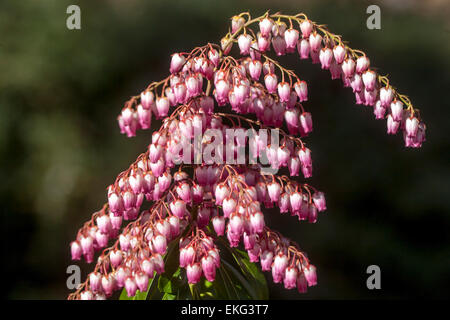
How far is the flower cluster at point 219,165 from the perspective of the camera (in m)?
1.12

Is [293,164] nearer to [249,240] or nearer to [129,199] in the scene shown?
[249,240]

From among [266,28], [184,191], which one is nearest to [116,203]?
[184,191]

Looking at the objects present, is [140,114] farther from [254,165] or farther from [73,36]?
[73,36]

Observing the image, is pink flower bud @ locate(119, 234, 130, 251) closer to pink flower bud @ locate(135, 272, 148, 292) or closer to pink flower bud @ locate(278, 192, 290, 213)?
pink flower bud @ locate(135, 272, 148, 292)

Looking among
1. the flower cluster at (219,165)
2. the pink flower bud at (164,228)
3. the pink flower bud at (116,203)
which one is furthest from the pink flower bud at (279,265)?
the pink flower bud at (116,203)

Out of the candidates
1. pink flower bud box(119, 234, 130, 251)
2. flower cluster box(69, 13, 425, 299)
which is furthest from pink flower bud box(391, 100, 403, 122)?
pink flower bud box(119, 234, 130, 251)

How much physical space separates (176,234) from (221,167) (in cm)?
16

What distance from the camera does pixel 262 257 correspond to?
1.20 meters

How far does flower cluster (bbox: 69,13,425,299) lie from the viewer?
3.68 feet

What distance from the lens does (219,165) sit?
46.5 inches

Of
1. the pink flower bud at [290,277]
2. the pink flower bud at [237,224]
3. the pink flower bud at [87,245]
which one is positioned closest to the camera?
the pink flower bud at [237,224]

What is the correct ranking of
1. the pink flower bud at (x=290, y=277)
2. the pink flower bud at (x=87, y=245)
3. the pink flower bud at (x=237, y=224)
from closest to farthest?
the pink flower bud at (x=237, y=224) → the pink flower bud at (x=290, y=277) → the pink flower bud at (x=87, y=245)

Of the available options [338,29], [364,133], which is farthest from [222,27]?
[364,133]

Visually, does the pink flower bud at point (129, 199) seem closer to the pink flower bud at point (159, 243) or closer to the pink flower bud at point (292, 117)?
the pink flower bud at point (159, 243)
